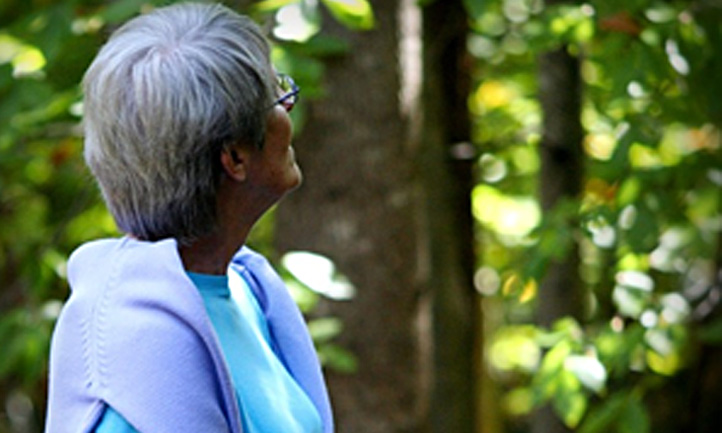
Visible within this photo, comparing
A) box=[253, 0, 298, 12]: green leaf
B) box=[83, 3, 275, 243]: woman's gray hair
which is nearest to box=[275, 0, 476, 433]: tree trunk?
box=[253, 0, 298, 12]: green leaf

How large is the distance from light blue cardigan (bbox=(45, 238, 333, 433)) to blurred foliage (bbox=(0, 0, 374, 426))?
1288 millimetres

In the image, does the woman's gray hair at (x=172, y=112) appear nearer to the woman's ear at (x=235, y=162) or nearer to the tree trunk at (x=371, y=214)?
the woman's ear at (x=235, y=162)

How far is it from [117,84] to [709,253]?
3938mm

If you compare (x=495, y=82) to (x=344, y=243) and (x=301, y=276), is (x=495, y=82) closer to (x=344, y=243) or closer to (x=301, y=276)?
(x=344, y=243)

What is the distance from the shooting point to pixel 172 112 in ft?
5.39

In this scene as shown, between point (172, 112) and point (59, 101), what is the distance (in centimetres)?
160

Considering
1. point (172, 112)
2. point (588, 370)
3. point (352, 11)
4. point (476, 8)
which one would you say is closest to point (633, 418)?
point (588, 370)

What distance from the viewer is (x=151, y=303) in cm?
162

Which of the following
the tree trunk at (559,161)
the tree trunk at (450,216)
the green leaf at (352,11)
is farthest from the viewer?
the tree trunk at (450,216)

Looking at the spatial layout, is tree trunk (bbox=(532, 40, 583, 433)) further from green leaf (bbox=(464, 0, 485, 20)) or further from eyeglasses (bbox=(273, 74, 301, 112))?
eyeglasses (bbox=(273, 74, 301, 112))

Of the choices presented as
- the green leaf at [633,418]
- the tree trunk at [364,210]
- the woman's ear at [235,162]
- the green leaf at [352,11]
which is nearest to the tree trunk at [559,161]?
the tree trunk at [364,210]

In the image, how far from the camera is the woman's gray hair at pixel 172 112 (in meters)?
1.65

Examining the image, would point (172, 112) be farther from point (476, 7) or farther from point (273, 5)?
point (476, 7)

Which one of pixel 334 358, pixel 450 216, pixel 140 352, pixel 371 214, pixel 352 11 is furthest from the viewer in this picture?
pixel 450 216
